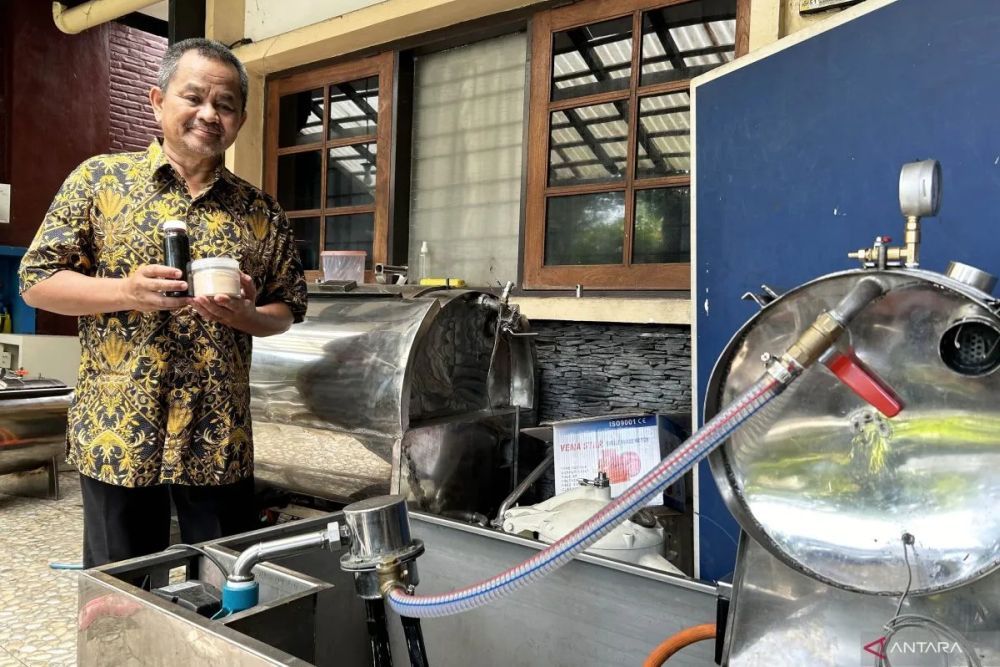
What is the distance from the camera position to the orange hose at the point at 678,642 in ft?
3.33

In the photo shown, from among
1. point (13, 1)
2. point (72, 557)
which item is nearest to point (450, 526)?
point (72, 557)

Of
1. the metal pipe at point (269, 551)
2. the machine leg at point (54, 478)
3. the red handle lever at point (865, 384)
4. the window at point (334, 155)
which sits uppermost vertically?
the window at point (334, 155)

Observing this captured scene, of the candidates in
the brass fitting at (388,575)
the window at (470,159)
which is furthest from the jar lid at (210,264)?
the window at (470,159)

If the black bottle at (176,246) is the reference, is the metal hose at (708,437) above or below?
below

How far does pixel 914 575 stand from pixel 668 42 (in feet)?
7.93

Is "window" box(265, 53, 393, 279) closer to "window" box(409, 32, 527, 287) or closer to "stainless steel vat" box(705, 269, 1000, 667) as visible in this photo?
"window" box(409, 32, 527, 287)

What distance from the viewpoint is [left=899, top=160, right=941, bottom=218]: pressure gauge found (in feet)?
→ 2.43

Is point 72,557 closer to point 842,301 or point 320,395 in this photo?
point 320,395

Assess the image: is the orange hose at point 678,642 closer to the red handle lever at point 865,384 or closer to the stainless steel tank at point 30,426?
the red handle lever at point 865,384

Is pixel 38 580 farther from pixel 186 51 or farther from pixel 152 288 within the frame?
pixel 186 51

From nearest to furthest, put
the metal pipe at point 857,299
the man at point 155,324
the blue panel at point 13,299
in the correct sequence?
the metal pipe at point 857,299, the man at point 155,324, the blue panel at point 13,299

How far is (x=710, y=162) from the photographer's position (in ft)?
5.82

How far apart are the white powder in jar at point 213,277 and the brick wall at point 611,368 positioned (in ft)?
5.77

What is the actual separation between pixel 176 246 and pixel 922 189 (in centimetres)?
115
